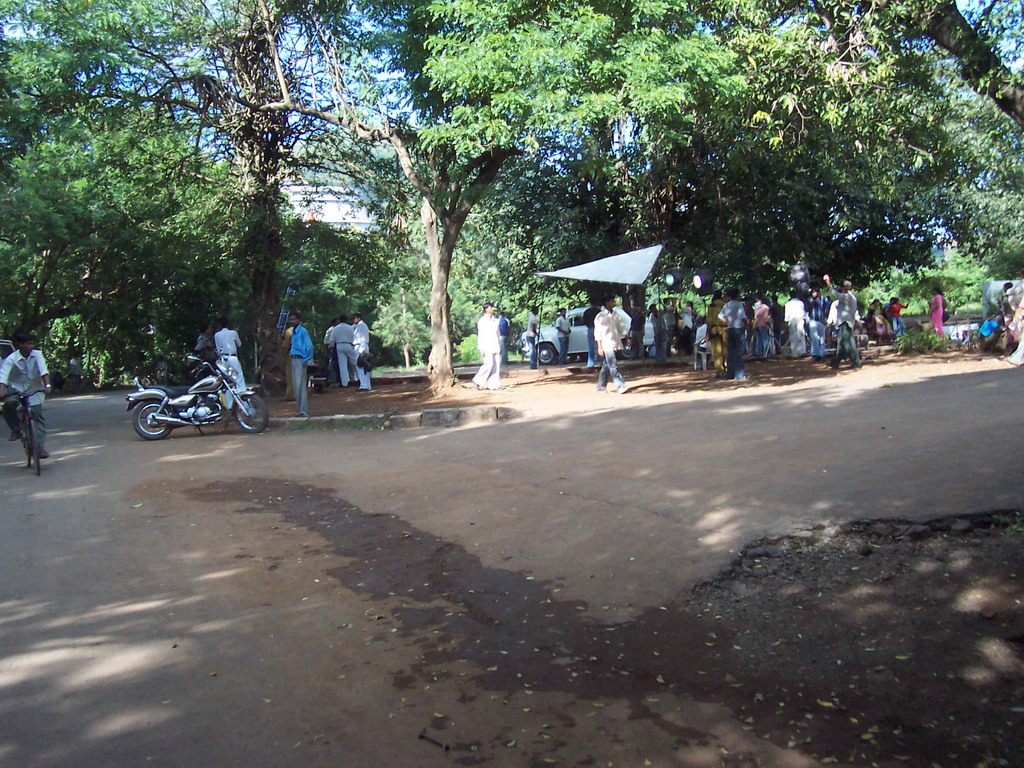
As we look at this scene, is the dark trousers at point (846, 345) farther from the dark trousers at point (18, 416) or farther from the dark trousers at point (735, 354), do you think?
the dark trousers at point (18, 416)

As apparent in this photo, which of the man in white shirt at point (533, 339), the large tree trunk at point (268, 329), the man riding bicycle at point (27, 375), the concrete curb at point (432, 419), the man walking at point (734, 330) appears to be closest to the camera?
the man riding bicycle at point (27, 375)

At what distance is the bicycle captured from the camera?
424 inches

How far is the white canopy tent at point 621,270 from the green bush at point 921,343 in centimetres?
593

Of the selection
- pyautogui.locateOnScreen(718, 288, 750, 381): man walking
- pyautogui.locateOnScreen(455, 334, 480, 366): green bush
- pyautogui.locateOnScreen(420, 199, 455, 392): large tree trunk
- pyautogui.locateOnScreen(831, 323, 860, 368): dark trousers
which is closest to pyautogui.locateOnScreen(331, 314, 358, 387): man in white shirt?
pyautogui.locateOnScreen(420, 199, 455, 392): large tree trunk

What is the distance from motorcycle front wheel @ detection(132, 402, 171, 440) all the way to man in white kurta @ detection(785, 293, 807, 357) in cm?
1401

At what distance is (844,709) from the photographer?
12.9 feet

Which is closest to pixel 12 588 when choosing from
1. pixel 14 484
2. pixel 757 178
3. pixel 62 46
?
pixel 14 484

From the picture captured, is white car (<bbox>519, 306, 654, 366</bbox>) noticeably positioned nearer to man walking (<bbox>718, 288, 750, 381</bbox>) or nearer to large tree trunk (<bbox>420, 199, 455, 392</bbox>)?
man walking (<bbox>718, 288, 750, 381</bbox>)

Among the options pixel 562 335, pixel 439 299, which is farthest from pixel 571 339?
pixel 439 299

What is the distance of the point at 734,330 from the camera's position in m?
16.9

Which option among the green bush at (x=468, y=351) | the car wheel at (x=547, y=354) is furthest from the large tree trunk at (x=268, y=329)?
the green bush at (x=468, y=351)

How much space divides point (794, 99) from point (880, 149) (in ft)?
11.4

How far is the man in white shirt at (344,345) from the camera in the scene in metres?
20.8

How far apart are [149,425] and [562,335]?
18.0m
